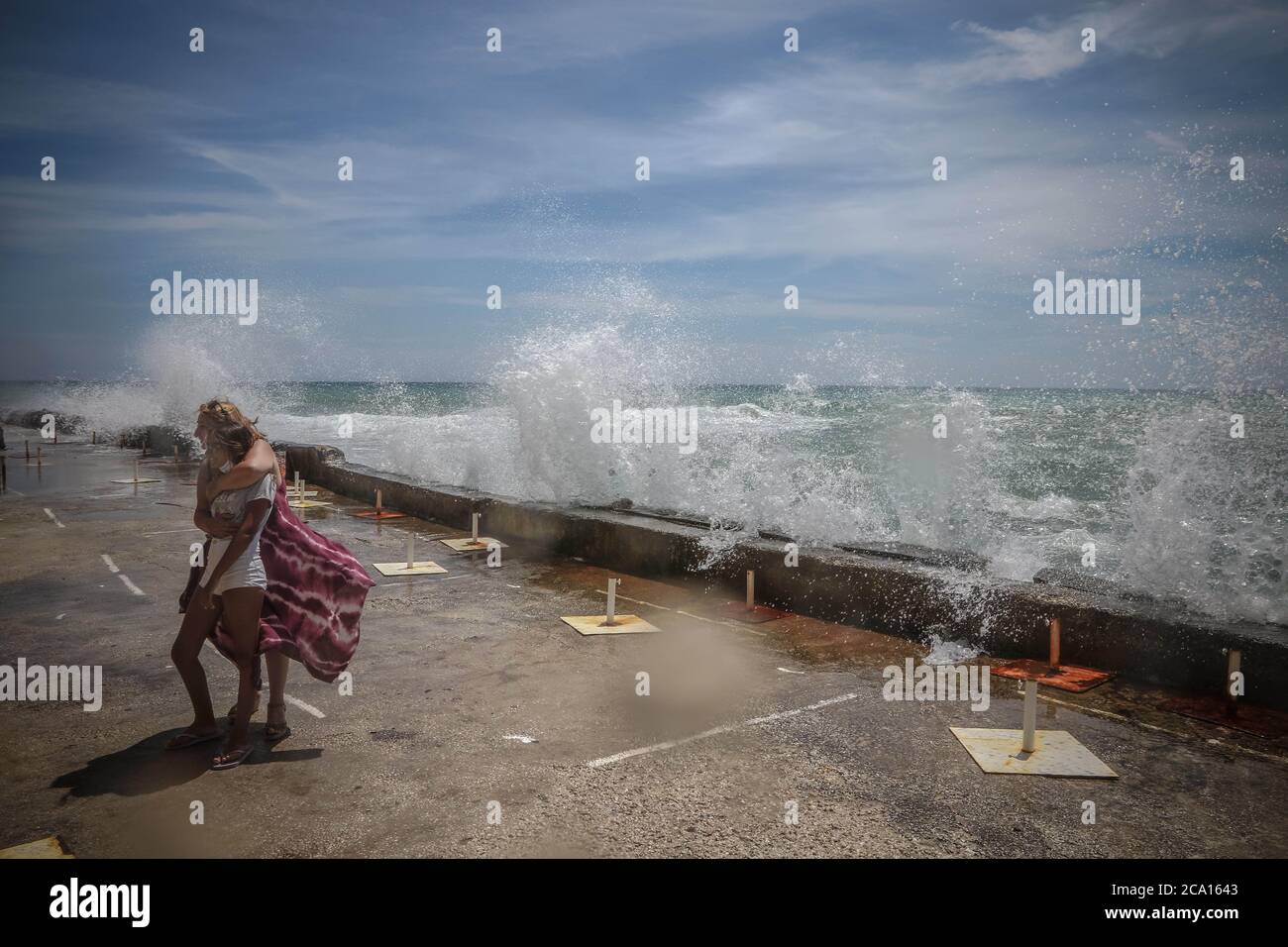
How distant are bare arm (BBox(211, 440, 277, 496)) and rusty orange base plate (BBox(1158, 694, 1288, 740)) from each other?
556 cm

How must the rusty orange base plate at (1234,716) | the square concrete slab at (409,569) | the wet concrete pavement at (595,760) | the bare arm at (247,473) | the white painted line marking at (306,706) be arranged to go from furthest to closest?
the square concrete slab at (409,569) < the white painted line marking at (306,706) < the rusty orange base plate at (1234,716) < the bare arm at (247,473) < the wet concrete pavement at (595,760)

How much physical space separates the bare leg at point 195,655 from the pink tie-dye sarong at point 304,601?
0.42ft

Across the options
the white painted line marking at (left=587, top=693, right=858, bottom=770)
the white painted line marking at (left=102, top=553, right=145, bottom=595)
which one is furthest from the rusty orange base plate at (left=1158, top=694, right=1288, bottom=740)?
the white painted line marking at (left=102, top=553, right=145, bottom=595)

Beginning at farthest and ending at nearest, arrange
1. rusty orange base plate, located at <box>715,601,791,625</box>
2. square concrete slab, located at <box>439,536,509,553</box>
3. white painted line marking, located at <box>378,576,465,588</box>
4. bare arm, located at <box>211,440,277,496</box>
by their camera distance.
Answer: square concrete slab, located at <box>439,536,509,553</box> → white painted line marking, located at <box>378,576,465,588</box> → rusty orange base plate, located at <box>715,601,791,625</box> → bare arm, located at <box>211,440,277,496</box>

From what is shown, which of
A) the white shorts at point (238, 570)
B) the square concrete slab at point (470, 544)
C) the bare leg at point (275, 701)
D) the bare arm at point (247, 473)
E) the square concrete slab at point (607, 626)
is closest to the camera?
the bare arm at point (247, 473)

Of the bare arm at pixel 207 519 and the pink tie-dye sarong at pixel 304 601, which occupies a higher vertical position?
the bare arm at pixel 207 519

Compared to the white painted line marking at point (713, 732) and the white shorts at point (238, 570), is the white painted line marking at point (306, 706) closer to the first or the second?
the white shorts at point (238, 570)

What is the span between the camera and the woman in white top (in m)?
4.45

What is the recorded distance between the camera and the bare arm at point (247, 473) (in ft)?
14.4

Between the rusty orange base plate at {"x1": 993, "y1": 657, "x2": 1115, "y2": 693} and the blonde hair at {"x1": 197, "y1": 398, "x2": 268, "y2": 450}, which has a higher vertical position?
the blonde hair at {"x1": 197, "y1": 398, "x2": 268, "y2": 450}

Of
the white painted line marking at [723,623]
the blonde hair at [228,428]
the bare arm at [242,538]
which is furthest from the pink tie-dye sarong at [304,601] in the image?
the white painted line marking at [723,623]

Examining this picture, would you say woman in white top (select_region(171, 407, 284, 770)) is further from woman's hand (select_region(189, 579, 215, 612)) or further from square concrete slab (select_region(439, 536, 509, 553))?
square concrete slab (select_region(439, 536, 509, 553))

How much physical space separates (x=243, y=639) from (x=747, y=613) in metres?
4.68
